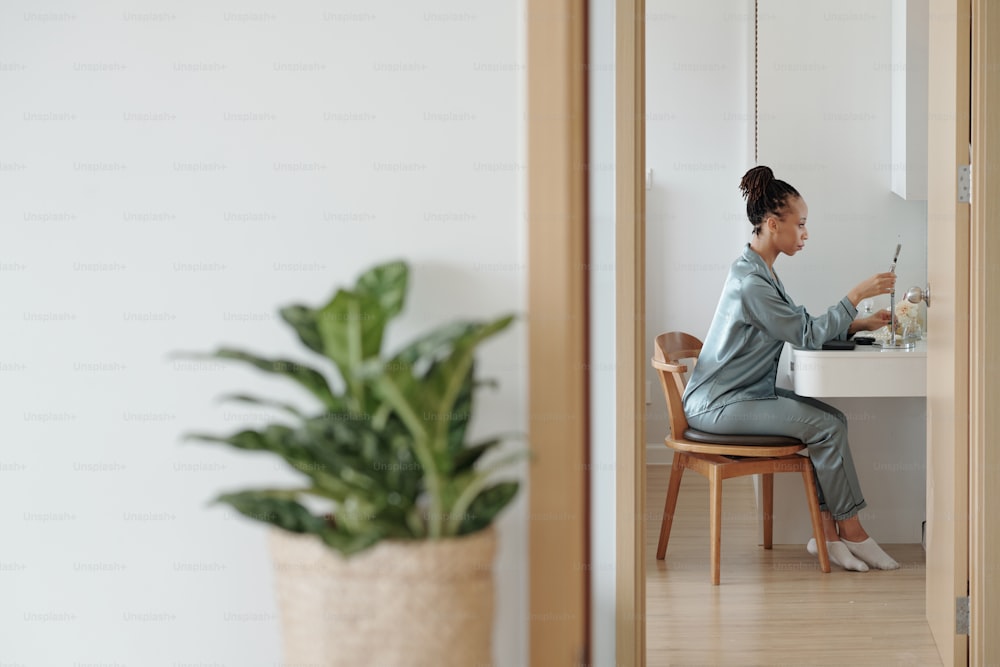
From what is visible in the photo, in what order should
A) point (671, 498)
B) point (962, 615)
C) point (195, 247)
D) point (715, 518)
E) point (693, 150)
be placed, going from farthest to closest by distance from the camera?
1. point (693, 150)
2. point (671, 498)
3. point (715, 518)
4. point (962, 615)
5. point (195, 247)

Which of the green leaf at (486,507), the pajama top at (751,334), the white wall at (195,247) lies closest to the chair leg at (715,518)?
the pajama top at (751,334)

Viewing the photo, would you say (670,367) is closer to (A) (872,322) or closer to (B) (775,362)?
(B) (775,362)

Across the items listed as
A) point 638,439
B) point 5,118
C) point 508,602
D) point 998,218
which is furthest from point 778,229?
point 5,118

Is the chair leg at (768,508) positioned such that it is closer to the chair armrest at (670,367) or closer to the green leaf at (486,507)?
the chair armrest at (670,367)

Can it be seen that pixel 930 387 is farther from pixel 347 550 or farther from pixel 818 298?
pixel 347 550

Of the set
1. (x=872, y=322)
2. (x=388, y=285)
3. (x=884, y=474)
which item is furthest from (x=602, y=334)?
(x=884, y=474)

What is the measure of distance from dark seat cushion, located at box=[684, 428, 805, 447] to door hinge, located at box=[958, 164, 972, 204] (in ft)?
3.97

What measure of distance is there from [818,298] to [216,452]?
293cm

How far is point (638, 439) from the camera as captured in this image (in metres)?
2.27

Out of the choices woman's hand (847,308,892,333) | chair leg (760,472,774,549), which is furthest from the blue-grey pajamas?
chair leg (760,472,774,549)

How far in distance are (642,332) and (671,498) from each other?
141 centimetres

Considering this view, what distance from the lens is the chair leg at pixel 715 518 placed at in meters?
3.31

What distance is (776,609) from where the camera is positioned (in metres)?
3.13

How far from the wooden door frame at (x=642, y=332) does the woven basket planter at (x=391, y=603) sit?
1.02 m
